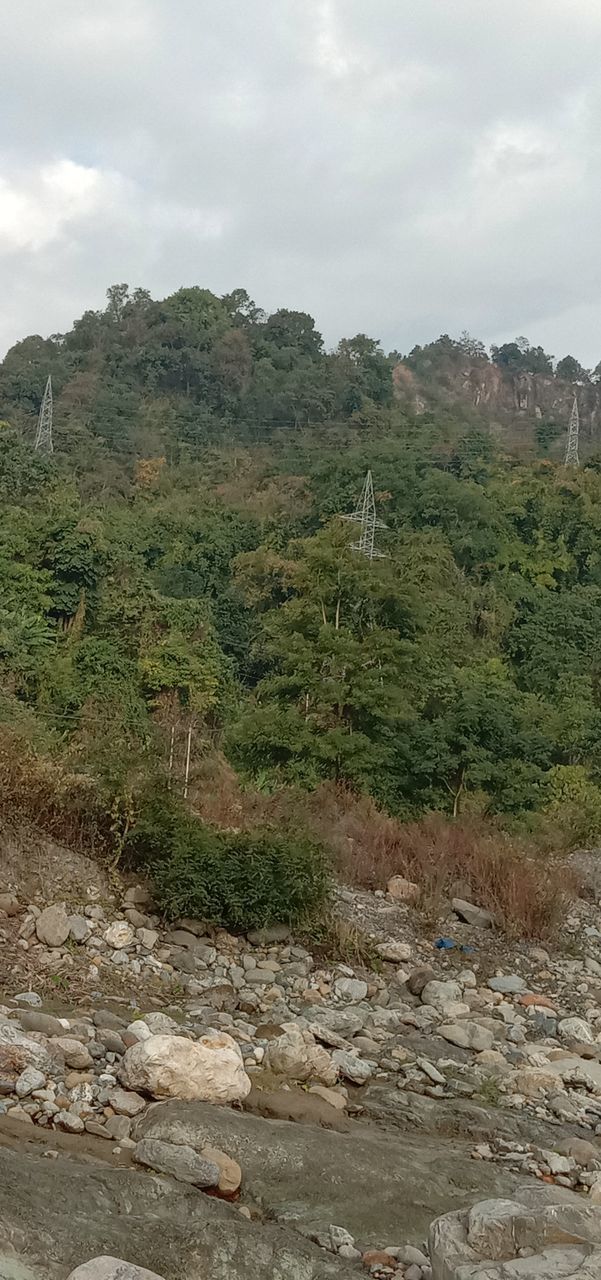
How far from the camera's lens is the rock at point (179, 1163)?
411 centimetres

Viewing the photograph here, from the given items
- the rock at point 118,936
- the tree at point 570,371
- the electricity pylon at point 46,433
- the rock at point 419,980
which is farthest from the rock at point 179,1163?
the tree at point 570,371

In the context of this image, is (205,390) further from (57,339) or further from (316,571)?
(316,571)

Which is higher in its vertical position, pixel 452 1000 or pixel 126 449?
pixel 126 449

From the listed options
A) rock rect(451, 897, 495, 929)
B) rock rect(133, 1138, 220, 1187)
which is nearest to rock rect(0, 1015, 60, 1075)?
rock rect(133, 1138, 220, 1187)

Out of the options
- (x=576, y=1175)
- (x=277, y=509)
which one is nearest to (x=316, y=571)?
(x=576, y=1175)

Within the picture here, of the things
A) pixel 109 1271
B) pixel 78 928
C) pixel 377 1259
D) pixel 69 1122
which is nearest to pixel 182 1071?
pixel 69 1122

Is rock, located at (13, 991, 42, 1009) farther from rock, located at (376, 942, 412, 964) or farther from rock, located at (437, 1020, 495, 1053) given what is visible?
rock, located at (376, 942, 412, 964)

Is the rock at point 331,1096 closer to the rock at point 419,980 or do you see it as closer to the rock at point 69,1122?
the rock at point 69,1122

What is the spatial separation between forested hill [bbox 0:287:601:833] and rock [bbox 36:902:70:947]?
1111mm

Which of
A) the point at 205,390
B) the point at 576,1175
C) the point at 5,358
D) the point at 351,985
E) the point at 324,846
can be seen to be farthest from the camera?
the point at 5,358

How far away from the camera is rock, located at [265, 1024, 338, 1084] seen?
5.51 m

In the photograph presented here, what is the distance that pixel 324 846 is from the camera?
8.37m

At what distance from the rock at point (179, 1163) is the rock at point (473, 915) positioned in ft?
15.5

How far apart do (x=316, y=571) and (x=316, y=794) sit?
12.1 feet
